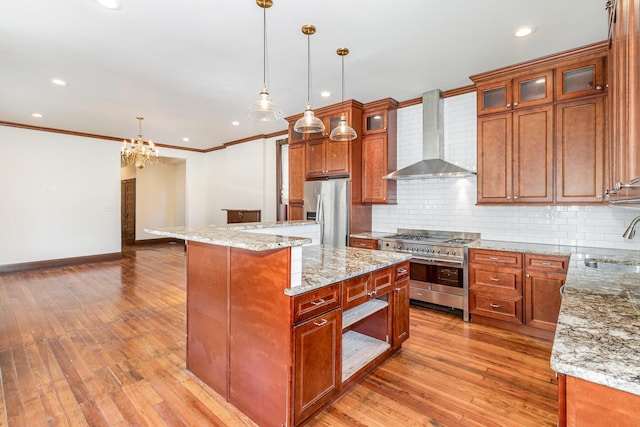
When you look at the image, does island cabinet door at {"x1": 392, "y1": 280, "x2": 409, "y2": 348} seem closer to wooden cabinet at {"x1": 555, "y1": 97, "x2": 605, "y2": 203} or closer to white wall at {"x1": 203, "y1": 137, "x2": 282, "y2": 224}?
wooden cabinet at {"x1": 555, "y1": 97, "x2": 605, "y2": 203}

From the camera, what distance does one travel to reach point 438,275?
3729 mm

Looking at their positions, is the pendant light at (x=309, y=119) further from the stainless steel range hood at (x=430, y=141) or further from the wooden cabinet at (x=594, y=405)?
the wooden cabinet at (x=594, y=405)

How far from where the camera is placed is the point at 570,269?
224 cm

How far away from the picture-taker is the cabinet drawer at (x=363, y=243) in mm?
4281

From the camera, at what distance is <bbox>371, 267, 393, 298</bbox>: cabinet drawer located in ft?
7.75

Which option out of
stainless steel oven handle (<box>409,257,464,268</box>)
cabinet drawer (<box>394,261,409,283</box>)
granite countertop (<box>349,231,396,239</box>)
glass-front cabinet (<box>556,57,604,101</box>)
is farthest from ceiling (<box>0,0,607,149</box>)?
stainless steel oven handle (<box>409,257,464,268</box>)

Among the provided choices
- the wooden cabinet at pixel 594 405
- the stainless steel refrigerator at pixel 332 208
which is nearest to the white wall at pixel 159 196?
the stainless steel refrigerator at pixel 332 208

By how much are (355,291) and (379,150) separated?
2.87 m

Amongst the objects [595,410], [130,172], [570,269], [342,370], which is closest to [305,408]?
[342,370]

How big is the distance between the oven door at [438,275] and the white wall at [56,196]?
6.95 metres

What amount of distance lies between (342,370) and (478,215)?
286 cm

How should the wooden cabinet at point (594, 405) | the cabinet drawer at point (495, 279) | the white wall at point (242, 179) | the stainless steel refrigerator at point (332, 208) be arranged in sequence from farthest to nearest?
the white wall at point (242, 179), the stainless steel refrigerator at point (332, 208), the cabinet drawer at point (495, 279), the wooden cabinet at point (594, 405)

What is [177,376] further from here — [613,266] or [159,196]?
[159,196]

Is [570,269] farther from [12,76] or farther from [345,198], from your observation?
[12,76]
